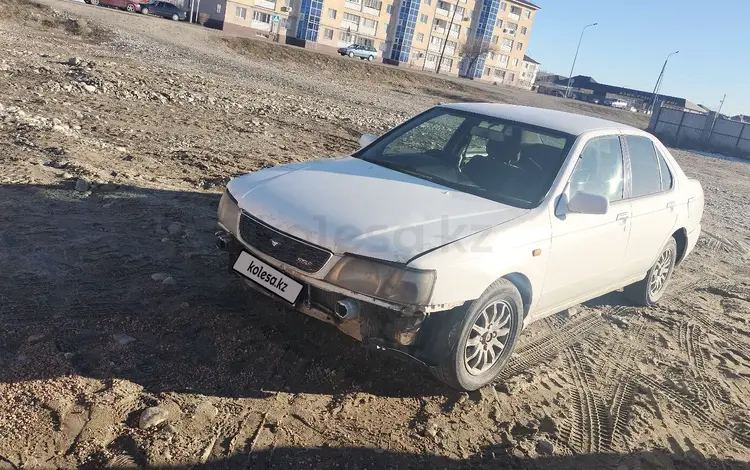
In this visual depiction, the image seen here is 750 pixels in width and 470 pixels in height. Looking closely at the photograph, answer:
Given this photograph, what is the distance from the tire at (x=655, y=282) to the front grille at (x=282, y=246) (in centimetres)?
362

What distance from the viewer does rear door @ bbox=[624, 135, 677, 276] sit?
4797 millimetres

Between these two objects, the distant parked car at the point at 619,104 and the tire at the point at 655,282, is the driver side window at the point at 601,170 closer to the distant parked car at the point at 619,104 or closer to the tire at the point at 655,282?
the tire at the point at 655,282

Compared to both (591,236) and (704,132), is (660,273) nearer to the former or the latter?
(591,236)

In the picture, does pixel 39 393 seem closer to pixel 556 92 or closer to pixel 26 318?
pixel 26 318

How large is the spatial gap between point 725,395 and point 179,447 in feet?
12.2

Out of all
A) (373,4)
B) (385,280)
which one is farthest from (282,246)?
(373,4)

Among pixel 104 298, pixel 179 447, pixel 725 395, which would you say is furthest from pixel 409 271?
pixel 725 395

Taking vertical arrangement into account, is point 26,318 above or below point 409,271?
below

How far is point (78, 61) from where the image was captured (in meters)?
13.1

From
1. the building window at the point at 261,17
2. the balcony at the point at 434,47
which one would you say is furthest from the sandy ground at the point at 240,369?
the balcony at the point at 434,47

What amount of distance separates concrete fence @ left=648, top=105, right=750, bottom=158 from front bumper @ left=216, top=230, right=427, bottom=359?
116 ft

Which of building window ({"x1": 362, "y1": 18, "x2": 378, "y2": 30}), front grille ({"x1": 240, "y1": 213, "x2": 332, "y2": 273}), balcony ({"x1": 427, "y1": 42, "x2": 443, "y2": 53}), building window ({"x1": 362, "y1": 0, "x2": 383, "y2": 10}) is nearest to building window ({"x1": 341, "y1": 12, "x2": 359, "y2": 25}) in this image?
building window ({"x1": 362, "y1": 18, "x2": 378, "y2": 30})

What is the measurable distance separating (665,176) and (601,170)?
1318 mm

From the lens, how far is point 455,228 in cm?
334
